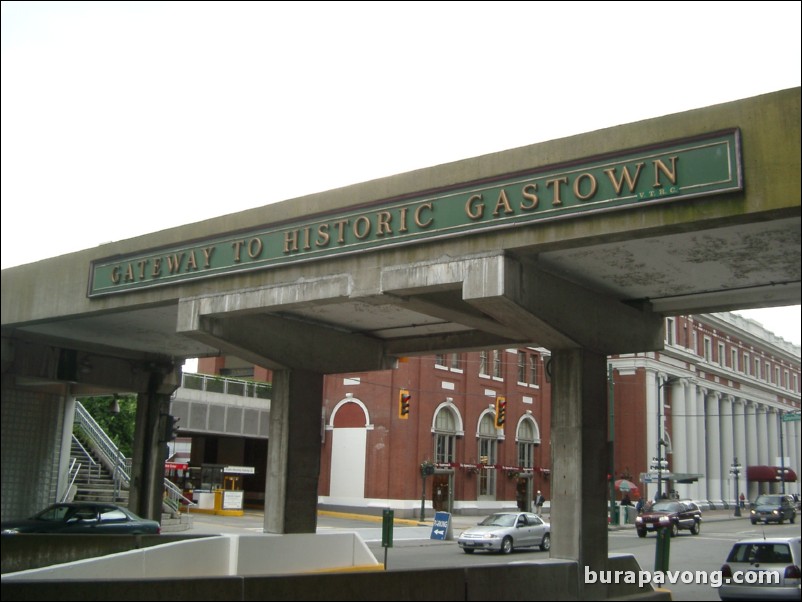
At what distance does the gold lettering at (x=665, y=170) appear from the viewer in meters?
12.4

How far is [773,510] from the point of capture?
1917 inches

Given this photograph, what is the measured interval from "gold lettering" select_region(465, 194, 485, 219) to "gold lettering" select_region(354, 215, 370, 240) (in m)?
2.18

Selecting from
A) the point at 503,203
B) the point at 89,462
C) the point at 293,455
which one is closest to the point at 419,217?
the point at 503,203

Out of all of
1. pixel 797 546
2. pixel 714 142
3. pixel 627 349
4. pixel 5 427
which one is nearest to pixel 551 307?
pixel 627 349

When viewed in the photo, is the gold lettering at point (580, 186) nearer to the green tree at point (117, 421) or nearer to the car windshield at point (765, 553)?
the car windshield at point (765, 553)

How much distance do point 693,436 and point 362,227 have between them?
57.8 meters

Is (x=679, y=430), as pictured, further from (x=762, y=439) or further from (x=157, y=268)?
(x=157, y=268)

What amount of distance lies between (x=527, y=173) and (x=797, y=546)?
7.88m

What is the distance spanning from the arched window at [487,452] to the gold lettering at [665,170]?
146ft

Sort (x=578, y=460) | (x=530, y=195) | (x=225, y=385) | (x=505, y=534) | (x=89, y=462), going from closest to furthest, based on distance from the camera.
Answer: (x=530, y=195) → (x=578, y=460) → (x=505, y=534) → (x=89, y=462) → (x=225, y=385)

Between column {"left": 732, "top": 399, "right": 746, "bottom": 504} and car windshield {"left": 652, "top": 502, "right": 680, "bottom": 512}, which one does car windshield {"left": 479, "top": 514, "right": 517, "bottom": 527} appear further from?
A: column {"left": 732, "top": 399, "right": 746, "bottom": 504}

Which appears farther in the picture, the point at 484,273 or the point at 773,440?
the point at 773,440

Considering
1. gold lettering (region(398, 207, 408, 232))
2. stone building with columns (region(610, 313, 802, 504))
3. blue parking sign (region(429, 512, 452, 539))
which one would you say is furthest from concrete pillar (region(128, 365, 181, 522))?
stone building with columns (region(610, 313, 802, 504))

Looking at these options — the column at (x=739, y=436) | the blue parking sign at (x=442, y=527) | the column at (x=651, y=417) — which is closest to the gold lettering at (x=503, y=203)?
the blue parking sign at (x=442, y=527)
